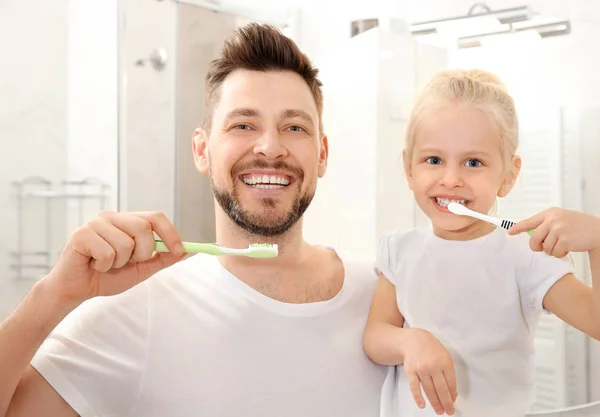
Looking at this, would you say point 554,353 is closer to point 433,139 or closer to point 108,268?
point 433,139

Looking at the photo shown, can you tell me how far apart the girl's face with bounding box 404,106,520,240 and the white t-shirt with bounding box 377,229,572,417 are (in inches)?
2.2

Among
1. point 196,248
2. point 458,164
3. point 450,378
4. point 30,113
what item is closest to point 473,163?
point 458,164

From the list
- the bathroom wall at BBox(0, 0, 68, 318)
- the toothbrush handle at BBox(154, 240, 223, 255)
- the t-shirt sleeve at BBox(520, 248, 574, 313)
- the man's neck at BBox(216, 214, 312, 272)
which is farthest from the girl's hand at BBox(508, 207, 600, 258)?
the bathroom wall at BBox(0, 0, 68, 318)

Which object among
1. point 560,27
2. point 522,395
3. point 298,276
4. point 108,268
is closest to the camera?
point 108,268

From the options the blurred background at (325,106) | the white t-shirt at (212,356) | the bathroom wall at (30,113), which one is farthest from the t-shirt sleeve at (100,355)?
the bathroom wall at (30,113)

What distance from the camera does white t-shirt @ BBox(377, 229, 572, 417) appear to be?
87cm

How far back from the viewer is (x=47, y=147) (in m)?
1.88

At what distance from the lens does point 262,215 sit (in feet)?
3.48

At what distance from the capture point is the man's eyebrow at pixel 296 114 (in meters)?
1.06

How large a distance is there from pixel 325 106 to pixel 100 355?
0.89m

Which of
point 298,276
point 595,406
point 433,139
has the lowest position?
point 595,406

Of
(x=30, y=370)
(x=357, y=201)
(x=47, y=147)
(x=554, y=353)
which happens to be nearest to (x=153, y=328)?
(x=30, y=370)

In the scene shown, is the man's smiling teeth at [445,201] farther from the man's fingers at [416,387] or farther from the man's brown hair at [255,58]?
the man's brown hair at [255,58]

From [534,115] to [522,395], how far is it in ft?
2.07
